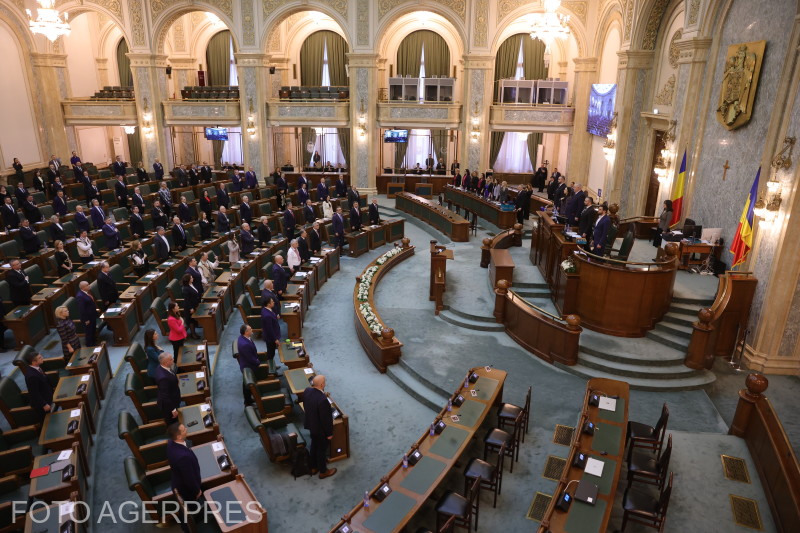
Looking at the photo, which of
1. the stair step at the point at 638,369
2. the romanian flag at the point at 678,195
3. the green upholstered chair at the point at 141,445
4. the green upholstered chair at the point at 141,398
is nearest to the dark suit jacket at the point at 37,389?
the green upholstered chair at the point at 141,398

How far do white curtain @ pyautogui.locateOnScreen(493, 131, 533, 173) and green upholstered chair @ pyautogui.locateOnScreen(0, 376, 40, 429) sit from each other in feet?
70.0

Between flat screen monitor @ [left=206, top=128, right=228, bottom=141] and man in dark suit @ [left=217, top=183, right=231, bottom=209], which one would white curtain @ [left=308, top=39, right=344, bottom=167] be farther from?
man in dark suit @ [left=217, top=183, right=231, bottom=209]

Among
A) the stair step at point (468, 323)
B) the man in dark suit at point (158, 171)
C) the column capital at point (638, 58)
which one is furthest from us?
the man in dark suit at point (158, 171)

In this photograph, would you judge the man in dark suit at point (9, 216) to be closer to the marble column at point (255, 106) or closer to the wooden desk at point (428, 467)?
the marble column at point (255, 106)

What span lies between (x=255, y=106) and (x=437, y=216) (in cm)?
910

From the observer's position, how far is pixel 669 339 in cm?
905

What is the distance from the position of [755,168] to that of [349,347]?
7.83m

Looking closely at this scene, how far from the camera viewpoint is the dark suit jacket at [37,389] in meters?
6.54

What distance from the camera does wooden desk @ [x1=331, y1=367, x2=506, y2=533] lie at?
5106mm

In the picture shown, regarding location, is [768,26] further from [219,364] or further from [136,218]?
[136,218]

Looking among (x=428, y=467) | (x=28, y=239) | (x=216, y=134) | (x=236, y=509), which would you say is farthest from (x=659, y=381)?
(x=216, y=134)

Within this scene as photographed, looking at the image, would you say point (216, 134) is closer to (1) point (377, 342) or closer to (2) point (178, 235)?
(2) point (178, 235)

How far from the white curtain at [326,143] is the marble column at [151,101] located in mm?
6430

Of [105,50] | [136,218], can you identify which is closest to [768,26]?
[136,218]
